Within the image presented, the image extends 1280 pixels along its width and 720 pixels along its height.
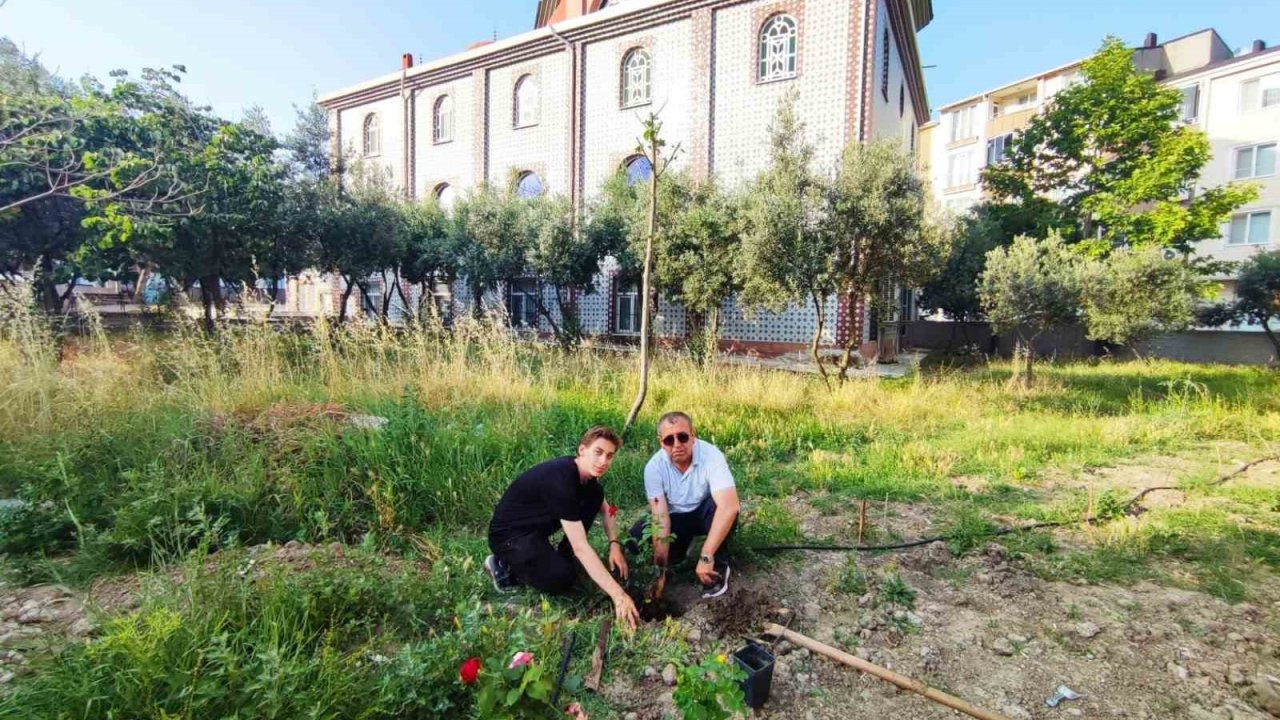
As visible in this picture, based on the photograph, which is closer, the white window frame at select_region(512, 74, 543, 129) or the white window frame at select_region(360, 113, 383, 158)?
the white window frame at select_region(512, 74, 543, 129)

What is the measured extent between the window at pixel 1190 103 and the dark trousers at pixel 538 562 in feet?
102

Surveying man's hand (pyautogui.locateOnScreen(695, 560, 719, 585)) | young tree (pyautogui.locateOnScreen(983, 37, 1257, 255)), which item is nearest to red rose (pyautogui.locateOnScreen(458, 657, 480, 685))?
man's hand (pyautogui.locateOnScreen(695, 560, 719, 585))

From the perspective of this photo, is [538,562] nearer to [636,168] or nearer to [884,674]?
[884,674]

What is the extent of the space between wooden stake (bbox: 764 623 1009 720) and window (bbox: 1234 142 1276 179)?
29.9 metres

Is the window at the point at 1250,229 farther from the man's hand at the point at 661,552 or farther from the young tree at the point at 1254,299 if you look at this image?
the man's hand at the point at 661,552

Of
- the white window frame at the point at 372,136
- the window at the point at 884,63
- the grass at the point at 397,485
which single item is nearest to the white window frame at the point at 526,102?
the white window frame at the point at 372,136

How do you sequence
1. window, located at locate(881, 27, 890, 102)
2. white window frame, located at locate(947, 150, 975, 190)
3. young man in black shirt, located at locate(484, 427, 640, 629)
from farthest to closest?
1. white window frame, located at locate(947, 150, 975, 190)
2. window, located at locate(881, 27, 890, 102)
3. young man in black shirt, located at locate(484, 427, 640, 629)

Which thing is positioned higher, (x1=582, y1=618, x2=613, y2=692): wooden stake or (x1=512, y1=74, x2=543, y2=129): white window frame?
(x1=512, y1=74, x2=543, y2=129): white window frame

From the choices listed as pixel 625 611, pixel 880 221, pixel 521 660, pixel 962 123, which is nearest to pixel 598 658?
pixel 625 611

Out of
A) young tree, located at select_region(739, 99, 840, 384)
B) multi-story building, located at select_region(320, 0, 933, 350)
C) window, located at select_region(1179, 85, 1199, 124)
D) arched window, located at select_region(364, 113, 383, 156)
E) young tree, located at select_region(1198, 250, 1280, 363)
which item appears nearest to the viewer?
young tree, located at select_region(739, 99, 840, 384)

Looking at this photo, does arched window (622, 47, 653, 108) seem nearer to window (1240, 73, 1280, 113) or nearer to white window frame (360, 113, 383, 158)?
white window frame (360, 113, 383, 158)

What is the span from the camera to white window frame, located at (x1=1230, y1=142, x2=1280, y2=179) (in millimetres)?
20766

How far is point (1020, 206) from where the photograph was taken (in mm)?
17328

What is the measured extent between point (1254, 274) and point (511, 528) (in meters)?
20.7
